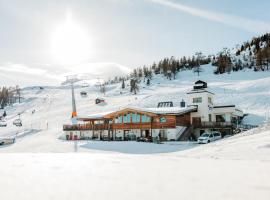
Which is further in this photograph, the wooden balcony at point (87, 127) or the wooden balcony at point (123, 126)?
the wooden balcony at point (87, 127)

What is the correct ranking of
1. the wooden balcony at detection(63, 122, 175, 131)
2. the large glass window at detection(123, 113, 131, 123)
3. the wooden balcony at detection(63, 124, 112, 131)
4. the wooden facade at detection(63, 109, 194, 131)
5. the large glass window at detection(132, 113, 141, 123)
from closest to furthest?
1. the wooden facade at detection(63, 109, 194, 131)
2. the wooden balcony at detection(63, 122, 175, 131)
3. the large glass window at detection(132, 113, 141, 123)
4. the large glass window at detection(123, 113, 131, 123)
5. the wooden balcony at detection(63, 124, 112, 131)

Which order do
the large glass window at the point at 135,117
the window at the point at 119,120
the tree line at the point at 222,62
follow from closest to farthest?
the large glass window at the point at 135,117 < the window at the point at 119,120 < the tree line at the point at 222,62

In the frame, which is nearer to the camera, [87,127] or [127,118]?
[127,118]

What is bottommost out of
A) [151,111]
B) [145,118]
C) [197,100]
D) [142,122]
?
[142,122]

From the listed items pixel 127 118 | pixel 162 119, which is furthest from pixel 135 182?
pixel 127 118

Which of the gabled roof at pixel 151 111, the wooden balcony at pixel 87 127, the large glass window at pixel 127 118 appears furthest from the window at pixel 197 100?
the wooden balcony at pixel 87 127

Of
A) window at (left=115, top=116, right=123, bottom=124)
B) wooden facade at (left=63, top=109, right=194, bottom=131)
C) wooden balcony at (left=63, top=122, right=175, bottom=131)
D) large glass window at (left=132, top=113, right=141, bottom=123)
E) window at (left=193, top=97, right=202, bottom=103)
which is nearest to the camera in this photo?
wooden facade at (left=63, top=109, right=194, bottom=131)

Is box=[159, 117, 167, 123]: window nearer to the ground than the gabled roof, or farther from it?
nearer to the ground

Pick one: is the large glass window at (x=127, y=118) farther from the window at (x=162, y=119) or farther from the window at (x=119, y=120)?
the window at (x=162, y=119)

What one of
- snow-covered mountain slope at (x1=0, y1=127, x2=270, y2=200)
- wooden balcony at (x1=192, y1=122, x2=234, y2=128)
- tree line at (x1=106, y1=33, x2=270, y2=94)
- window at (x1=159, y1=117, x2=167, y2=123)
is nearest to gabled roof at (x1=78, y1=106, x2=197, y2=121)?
window at (x1=159, y1=117, x2=167, y2=123)

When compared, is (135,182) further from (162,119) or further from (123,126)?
(123,126)

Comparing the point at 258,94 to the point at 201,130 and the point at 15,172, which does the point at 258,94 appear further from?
the point at 15,172

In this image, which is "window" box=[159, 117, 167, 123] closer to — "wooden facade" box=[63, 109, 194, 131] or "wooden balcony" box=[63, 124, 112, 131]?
"wooden facade" box=[63, 109, 194, 131]

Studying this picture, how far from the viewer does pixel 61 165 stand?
11.1 m
